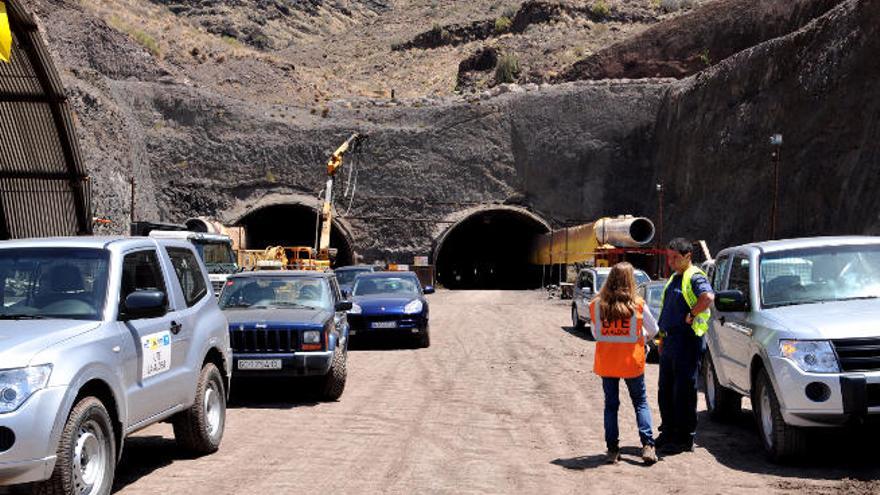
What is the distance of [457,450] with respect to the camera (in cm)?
987

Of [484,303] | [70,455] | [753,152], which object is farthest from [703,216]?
[70,455]

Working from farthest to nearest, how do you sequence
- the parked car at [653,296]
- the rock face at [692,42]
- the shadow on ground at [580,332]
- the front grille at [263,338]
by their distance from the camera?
the rock face at [692,42]
the shadow on ground at [580,332]
the parked car at [653,296]
the front grille at [263,338]

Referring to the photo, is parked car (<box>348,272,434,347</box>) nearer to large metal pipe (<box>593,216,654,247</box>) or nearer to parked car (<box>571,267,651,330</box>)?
parked car (<box>571,267,651,330</box>)

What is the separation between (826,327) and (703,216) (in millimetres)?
44108

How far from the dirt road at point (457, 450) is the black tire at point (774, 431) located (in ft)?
0.64

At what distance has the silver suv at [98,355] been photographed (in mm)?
6457

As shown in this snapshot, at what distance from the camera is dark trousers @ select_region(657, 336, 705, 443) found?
9.77 m

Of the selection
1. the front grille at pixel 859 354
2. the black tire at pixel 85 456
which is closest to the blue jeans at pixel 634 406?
the front grille at pixel 859 354

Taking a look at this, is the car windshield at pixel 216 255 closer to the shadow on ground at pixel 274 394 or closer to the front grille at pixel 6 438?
the shadow on ground at pixel 274 394

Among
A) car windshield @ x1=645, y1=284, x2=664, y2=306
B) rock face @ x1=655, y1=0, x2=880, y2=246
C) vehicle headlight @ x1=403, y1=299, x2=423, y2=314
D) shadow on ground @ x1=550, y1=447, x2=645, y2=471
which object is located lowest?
shadow on ground @ x1=550, y1=447, x2=645, y2=471

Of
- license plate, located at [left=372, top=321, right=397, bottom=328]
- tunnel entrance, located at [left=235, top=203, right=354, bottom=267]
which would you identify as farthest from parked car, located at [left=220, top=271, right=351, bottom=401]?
tunnel entrance, located at [left=235, top=203, right=354, bottom=267]

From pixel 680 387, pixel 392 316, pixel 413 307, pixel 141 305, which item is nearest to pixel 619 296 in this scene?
pixel 680 387

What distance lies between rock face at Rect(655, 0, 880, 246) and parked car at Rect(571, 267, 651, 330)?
10826 mm

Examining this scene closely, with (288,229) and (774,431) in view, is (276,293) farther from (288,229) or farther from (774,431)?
(288,229)
